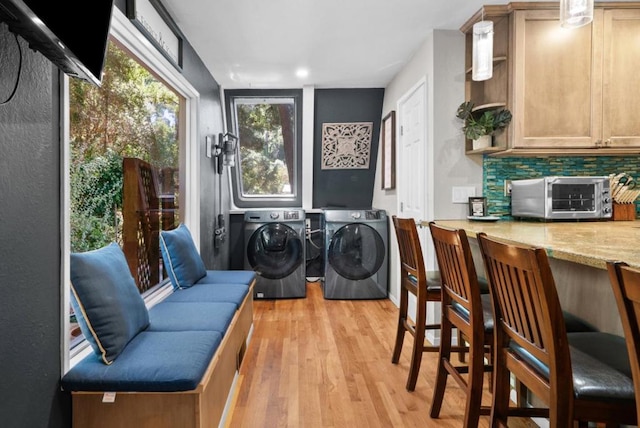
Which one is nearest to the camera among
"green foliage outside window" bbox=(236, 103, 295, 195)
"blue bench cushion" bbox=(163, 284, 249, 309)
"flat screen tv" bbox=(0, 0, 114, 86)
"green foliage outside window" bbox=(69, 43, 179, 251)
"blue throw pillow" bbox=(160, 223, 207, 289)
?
"flat screen tv" bbox=(0, 0, 114, 86)

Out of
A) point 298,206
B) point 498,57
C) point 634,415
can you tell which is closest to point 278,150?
point 298,206

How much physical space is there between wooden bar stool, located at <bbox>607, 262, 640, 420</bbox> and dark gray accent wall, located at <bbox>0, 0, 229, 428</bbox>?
1.56m

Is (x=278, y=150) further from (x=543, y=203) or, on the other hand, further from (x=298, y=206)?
(x=543, y=203)

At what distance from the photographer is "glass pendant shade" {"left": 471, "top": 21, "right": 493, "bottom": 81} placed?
209 cm

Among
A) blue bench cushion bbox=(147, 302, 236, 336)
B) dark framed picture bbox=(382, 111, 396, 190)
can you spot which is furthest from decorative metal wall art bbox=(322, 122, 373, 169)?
blue bench cushion bbox=(147, 302, 236, 336)

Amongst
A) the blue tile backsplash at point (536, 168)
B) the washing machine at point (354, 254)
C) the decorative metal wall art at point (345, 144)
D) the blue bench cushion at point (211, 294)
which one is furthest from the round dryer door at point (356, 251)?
the blue bench cushion at point (211, 294)

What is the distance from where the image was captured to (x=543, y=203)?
2455 mm

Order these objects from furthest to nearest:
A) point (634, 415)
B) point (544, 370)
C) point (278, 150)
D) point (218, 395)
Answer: point (278, 150), point (218, 395), point (544, 370), point (634, 415)

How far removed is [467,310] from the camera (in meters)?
1.67

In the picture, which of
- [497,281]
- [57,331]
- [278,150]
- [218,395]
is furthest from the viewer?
[278,150]

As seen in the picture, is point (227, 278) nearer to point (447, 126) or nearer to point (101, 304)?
point (101, 304)

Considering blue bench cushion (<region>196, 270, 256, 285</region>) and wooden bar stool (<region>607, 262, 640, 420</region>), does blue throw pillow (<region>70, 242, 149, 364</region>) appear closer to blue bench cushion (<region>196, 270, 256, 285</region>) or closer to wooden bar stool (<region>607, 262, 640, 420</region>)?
blue bench cushion (<region>196, 270, 256, 285</region>)

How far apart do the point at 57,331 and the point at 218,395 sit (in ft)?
2.38

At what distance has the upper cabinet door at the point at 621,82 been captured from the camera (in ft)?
8.40
